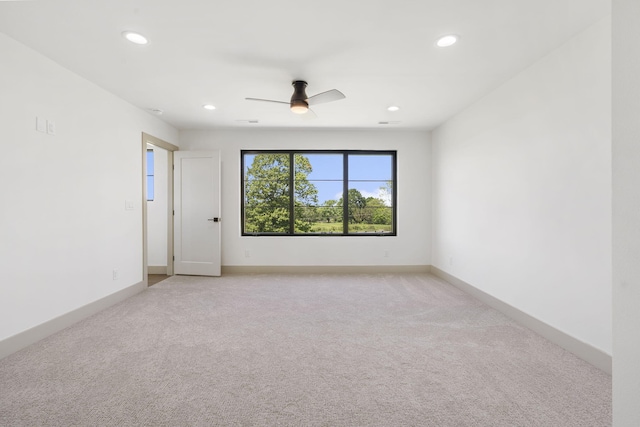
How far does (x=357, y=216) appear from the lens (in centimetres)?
571

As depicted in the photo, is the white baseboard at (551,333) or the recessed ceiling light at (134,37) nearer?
the white baseboard at (551,333)

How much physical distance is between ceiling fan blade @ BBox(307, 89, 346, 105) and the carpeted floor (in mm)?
2335

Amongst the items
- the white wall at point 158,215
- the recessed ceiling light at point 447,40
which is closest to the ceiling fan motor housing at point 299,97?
the recessed ceiling light at point 447,40

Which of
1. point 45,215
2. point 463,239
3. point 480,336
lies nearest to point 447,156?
point 463,239

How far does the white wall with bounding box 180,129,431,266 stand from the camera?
5.46 m

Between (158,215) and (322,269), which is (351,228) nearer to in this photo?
(322,269)

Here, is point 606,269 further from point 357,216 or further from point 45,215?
point 45,215

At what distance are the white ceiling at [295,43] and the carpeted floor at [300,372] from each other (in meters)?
2.55

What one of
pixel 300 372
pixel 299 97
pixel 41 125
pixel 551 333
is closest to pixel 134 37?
pixel 41 125

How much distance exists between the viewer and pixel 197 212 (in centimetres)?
527

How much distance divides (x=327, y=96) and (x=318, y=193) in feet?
8.73

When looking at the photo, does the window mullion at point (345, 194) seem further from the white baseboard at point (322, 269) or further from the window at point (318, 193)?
the white baseboard at point (322, 269)

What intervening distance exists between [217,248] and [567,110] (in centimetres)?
489

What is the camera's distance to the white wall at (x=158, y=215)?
17.9 ft
